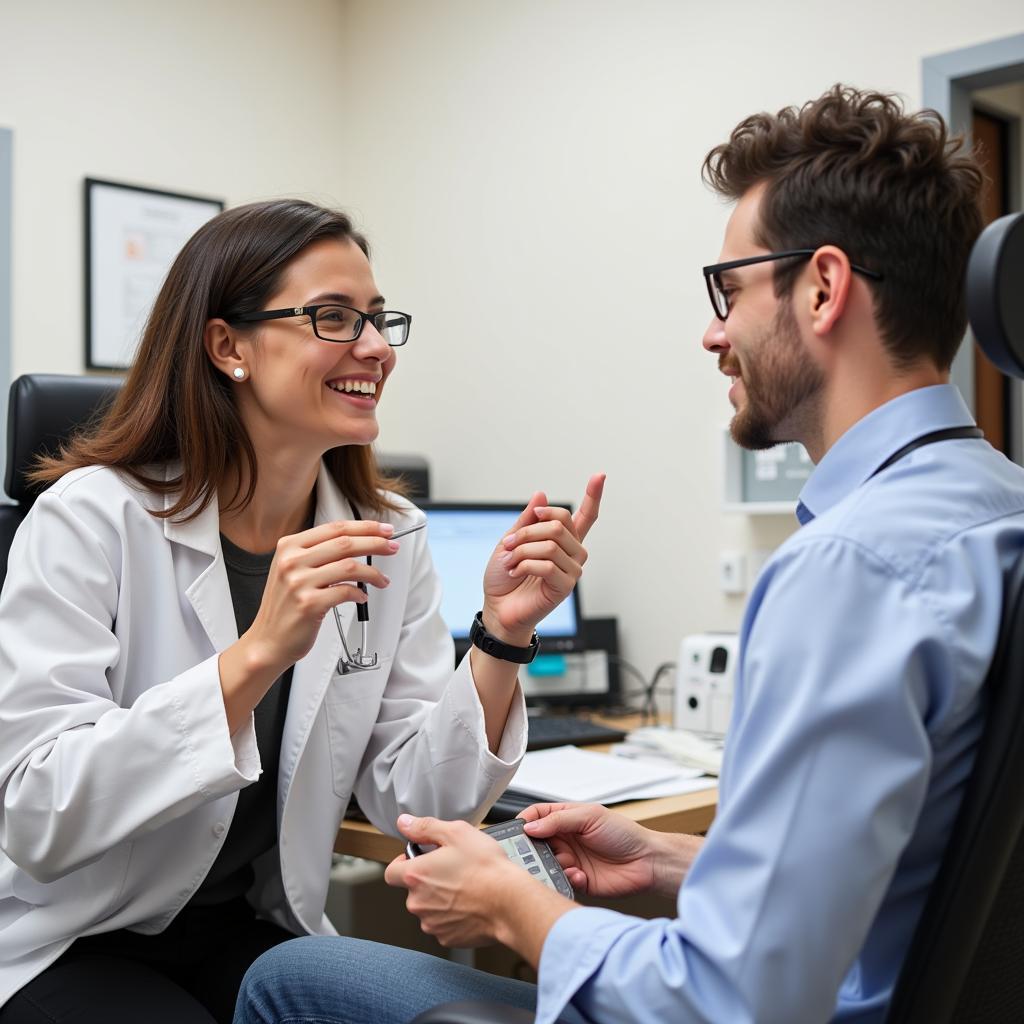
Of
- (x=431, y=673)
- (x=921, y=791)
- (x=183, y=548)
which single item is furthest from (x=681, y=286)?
(x=921, y=791)

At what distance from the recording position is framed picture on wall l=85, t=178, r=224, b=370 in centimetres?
308

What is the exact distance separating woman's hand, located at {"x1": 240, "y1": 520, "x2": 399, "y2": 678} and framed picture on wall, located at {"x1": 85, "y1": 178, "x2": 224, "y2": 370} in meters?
2.01

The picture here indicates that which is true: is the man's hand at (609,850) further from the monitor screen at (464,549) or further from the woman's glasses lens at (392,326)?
the monitor screen at (464,549)

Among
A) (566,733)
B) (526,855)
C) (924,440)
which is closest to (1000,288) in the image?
(924,440)

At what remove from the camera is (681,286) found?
107 inches

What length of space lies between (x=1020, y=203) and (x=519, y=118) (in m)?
1.30

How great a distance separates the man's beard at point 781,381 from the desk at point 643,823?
0.72m

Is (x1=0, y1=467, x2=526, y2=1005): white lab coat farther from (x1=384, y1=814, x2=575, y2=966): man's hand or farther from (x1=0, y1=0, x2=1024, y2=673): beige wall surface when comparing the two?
(x1=0, y1=0, x2=1024, y2=673): beige wall surface

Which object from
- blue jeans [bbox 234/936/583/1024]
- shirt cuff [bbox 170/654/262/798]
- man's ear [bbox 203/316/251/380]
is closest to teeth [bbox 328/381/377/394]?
man's ear [bbox 203/316/251/380]

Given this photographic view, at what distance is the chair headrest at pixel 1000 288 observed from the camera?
0.69m

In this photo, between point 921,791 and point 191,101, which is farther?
point 191,101

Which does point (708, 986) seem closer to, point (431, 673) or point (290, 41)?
point (431, 673)

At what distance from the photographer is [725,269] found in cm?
104

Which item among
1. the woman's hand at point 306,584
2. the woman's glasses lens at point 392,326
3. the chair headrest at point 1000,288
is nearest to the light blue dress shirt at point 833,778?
the chair headrest at point 1000,288
